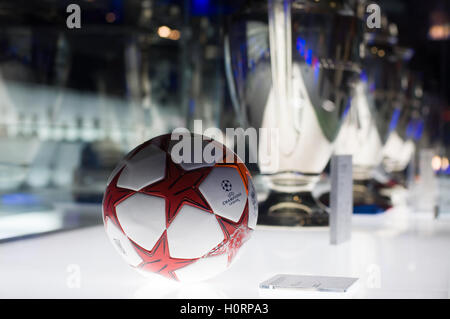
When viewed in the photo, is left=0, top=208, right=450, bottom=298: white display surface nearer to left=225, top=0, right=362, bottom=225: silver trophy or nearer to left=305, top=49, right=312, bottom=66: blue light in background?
left=225, top=0, right=362, bottom=225: silver trophy

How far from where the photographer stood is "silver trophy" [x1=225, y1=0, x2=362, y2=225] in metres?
2.47

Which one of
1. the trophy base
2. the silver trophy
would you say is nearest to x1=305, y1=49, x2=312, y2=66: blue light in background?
the silver trophy

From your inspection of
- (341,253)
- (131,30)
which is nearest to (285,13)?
(341,253)

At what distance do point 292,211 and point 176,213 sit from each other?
1.23 m

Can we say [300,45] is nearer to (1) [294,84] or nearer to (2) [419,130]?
(1) [294,84]

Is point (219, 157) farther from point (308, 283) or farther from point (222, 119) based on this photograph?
point (222, 119)

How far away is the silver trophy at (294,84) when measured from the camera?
8.11 ft

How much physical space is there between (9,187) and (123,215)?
1.41 m

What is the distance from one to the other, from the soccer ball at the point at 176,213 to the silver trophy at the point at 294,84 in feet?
3.36

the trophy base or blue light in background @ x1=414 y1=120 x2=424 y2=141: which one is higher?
blue light in background @ x1=414 y1=120 x2=424 y2=141

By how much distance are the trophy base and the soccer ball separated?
1.03 meters

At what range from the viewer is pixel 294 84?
2.50 meters

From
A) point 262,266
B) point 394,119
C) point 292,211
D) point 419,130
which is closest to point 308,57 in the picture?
point 292,211

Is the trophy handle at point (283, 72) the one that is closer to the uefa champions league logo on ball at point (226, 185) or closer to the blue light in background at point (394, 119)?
the uefa champions league logo on ball at point (226, 185)
